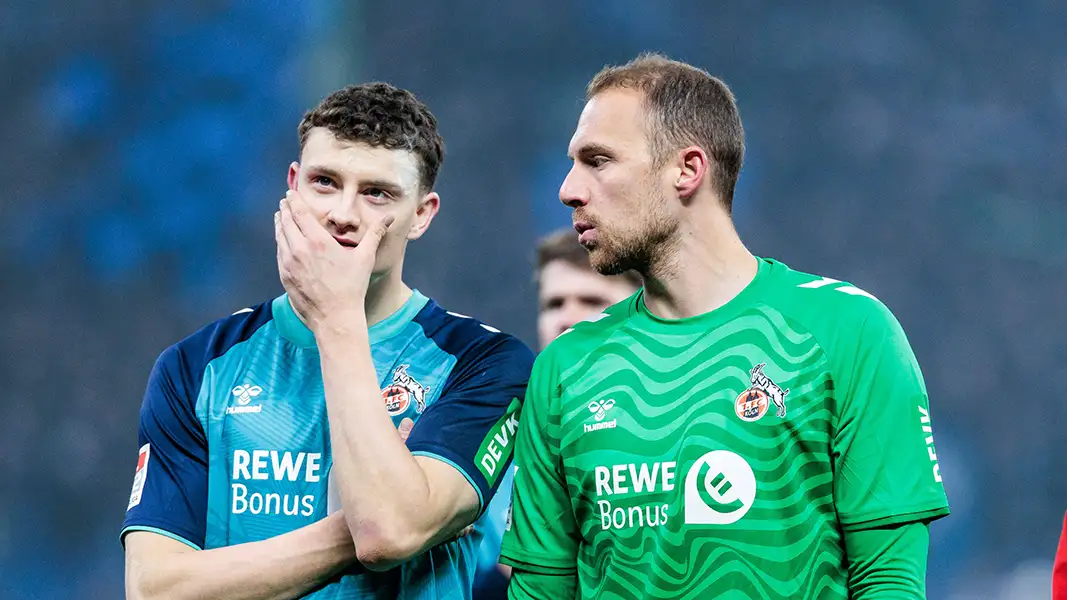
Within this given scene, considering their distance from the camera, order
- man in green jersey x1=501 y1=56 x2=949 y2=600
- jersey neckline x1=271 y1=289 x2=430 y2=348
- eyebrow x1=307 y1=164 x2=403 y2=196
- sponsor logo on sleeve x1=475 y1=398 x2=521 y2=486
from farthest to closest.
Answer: jersey neckline x1=271 y1=289 x2=430 y2=348
eyebrow x1=307 y1=164 x2=403 y2=196
sponsor logo on sleeve x1=475 y1=398 x2=521 y2=486
man in green jersey x1=501 y1=56 x2=949 y2=600

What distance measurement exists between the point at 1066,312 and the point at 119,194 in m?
6.17

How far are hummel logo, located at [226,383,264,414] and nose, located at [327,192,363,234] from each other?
0.40m

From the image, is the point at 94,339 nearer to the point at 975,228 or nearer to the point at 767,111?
the point at 767,111

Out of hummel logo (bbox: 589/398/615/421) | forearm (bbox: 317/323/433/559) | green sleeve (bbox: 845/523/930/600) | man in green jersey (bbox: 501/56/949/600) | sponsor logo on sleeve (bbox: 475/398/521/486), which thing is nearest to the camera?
green sleeve (bbox: 845/523/930/600)

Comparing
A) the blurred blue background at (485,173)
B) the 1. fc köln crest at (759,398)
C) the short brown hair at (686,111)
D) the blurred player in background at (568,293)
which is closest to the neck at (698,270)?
the short brown hair at (686,111)

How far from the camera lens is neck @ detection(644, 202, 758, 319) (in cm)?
252

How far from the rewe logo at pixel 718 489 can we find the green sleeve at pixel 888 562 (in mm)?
202

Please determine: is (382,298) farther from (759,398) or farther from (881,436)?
(881,436)

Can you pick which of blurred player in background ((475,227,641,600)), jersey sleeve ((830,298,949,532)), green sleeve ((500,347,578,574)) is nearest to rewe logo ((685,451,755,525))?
jersey sleeve ((830,298,949,532))

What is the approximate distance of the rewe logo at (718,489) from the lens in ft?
7.47

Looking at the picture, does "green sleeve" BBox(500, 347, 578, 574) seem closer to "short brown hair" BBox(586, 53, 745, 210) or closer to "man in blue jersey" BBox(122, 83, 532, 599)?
"man in blue jersey" BBox(122, 83, 532, 599)

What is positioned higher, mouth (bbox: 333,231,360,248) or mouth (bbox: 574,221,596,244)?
mouth (bbox: 333,231,360,248)

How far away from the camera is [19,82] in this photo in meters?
8.06

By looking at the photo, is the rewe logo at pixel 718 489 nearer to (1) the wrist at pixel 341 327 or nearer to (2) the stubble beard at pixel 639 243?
(2) the stubble beard at pixel 639 243
